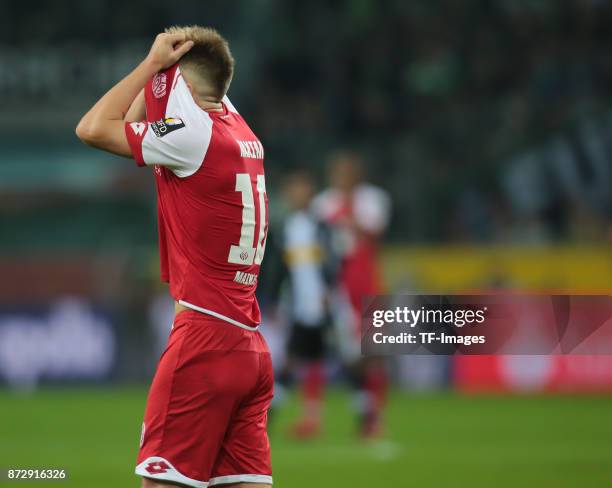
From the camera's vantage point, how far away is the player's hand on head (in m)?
4.40

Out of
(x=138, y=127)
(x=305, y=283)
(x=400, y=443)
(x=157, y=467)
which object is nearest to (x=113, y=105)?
(x=138, y=127)

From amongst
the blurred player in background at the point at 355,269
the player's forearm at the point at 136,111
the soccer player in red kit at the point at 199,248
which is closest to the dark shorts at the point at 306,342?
the blurred player in background at the point at 355,269

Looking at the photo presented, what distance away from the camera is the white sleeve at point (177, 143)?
14.4 ft

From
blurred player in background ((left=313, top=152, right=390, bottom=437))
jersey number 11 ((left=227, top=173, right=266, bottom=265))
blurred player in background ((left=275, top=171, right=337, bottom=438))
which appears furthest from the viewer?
blurred player in background ((left=275, top=171, right=337, bottom=438))

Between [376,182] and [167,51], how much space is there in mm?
13919

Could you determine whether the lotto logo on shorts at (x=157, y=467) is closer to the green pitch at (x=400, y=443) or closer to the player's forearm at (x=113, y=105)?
the player's forearm at (x=113, y=105)

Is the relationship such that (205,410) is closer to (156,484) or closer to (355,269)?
(156,484)

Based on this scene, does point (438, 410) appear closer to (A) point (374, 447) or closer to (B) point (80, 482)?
(A) point (374, 447)

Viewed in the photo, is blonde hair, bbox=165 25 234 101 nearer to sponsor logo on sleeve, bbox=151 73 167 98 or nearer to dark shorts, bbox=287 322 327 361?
sponsor logo on sleeve, bbox=151 73 167 98

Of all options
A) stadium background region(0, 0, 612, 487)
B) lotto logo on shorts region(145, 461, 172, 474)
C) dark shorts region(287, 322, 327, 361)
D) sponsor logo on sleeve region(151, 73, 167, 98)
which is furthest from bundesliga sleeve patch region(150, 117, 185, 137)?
dark shorts region(287, 322, 327, 361)

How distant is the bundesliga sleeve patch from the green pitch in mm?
4424

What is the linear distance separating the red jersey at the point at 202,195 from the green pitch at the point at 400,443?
13.5ft

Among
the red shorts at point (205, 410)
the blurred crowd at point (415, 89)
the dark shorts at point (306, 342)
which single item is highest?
the blurred crowd at point (415, 89)

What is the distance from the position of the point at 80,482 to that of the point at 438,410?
6691 millimetres
